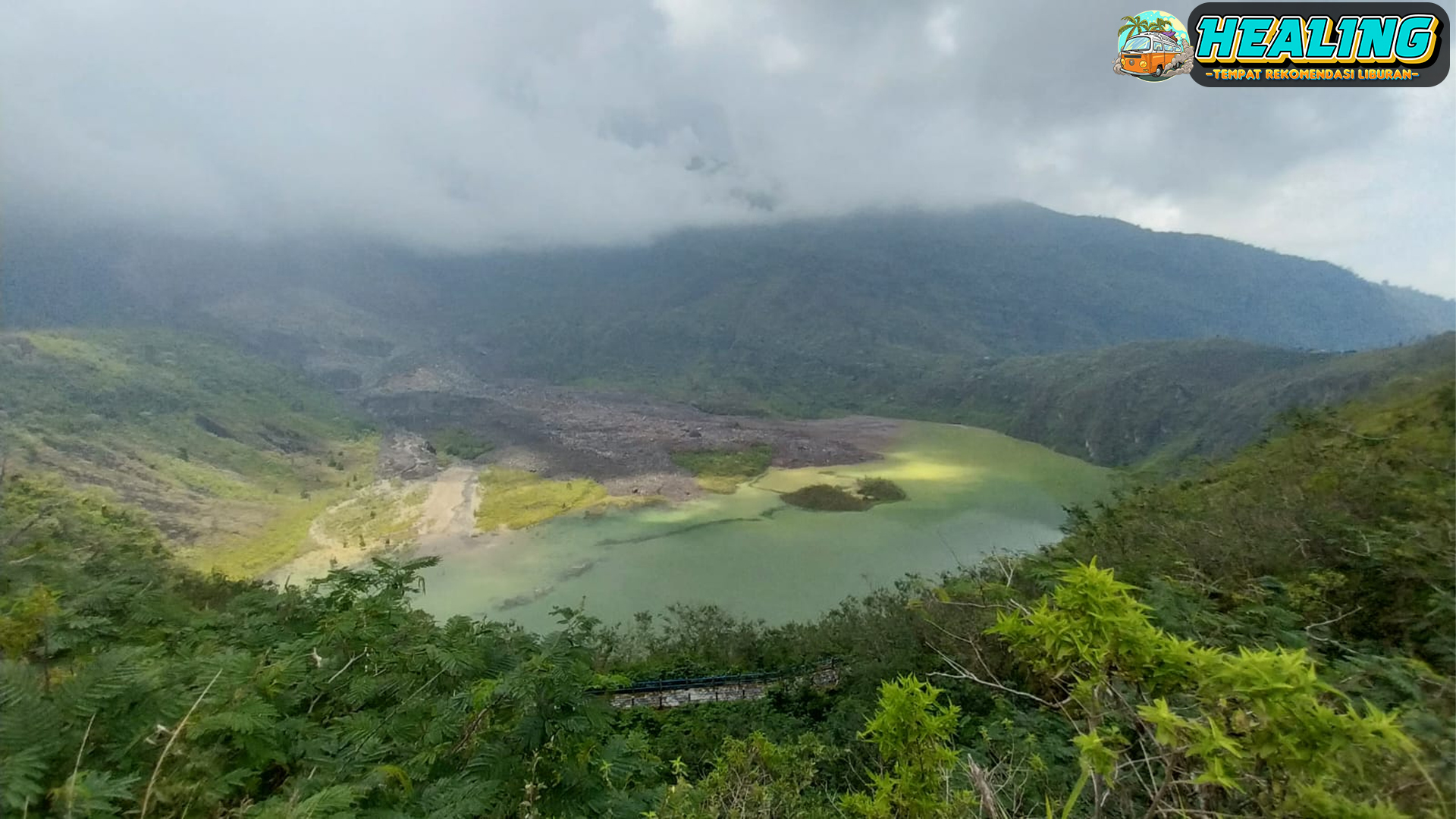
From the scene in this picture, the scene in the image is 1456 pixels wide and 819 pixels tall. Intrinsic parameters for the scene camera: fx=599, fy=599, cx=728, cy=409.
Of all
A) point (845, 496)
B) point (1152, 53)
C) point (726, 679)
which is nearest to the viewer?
point (1152, 53)

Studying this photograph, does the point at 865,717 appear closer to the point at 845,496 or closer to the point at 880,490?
the point at 845,496

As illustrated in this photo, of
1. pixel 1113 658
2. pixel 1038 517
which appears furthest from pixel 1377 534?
pixel 1038 517

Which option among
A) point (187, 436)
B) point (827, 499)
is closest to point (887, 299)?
point (827, 499)

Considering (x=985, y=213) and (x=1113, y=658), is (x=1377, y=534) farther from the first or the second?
(x=985, y=213)

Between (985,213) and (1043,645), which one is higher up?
(985,213)

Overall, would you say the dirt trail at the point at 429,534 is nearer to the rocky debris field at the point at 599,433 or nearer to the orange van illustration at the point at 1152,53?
the rocky debris field at the point at 599,433

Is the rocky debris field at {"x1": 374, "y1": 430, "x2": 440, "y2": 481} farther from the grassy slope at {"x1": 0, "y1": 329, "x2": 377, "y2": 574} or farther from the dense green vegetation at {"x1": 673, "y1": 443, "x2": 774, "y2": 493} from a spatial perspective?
the dense green vegetation at {"x1": 673, "y1": 443, "x2": 774, "y2": 493}

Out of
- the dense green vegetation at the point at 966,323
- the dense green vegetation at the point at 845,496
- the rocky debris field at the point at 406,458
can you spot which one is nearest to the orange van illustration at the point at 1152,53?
the dense green vegetation at the point at 845,496
